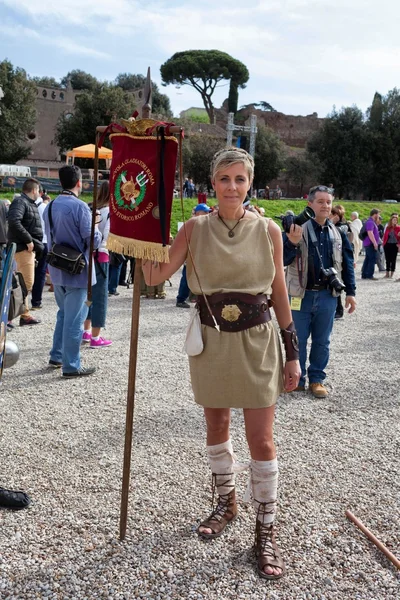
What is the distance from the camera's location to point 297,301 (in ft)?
16.8

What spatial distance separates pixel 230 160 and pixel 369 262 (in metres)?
13.3

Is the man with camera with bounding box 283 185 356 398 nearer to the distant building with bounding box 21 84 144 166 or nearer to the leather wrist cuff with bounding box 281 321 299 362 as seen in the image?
the leather wrist cuff with bounding box 281 321 299 362

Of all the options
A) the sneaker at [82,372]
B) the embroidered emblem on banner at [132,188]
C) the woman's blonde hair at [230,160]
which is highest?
the woman's blonde hair at [230,160]

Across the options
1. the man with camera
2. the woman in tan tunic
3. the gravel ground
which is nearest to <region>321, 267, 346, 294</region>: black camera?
the man with camera

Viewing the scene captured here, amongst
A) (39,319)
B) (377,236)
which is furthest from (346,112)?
(39,319)

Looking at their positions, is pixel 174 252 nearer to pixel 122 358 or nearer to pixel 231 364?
pixel 231 364

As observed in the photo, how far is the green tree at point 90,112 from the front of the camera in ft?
144

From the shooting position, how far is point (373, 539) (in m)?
2.87

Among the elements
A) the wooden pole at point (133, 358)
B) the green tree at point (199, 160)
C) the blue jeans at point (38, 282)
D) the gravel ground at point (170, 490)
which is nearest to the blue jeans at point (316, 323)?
the gravel ground at point (170, 490)

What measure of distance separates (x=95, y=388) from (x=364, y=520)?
2970 millimetres

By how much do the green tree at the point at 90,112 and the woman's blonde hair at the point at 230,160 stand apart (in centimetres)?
4212

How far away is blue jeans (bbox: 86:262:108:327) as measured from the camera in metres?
6.23

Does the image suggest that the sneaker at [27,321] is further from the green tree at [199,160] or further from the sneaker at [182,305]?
the green tree at [199,160]

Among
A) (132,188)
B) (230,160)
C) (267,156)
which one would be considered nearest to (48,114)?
(267,156)
